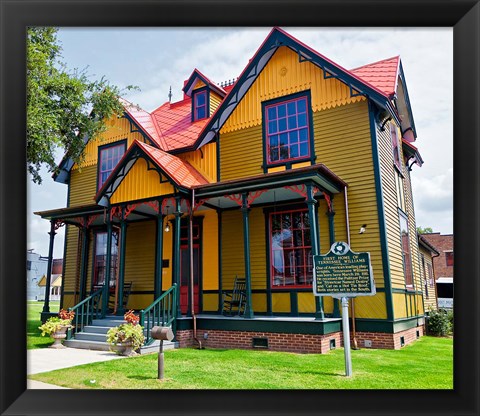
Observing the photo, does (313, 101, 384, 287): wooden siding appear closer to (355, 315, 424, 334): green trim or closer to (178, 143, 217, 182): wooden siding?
(355, 315, 424, 334): green trim

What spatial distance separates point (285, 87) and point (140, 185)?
505cm

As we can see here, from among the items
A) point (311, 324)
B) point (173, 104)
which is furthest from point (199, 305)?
point (173, 104)

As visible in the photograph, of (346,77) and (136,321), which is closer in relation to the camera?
(136,321)

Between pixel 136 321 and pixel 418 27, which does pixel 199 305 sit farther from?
pixel 418 27

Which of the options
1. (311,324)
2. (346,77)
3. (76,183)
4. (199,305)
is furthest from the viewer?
(76,183)

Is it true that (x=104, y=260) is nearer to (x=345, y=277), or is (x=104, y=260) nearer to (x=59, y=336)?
(x=59, y=336)

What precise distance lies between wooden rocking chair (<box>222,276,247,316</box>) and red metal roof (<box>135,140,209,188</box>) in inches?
121

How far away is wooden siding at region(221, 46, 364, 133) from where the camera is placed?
11633 millimetres

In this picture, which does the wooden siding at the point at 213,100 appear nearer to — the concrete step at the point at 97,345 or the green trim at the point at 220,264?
the green trim at the point at 220,264

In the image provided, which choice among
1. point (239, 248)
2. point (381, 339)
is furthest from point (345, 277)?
point (239, 248)

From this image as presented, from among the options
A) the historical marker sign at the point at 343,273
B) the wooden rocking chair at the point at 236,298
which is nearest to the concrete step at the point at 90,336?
the wooden rocking chair at the point at 236,298

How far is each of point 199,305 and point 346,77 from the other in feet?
25.5

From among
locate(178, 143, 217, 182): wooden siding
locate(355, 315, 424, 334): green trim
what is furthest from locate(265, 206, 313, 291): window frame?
locate(178, 143, 217, 182): wooden siding
